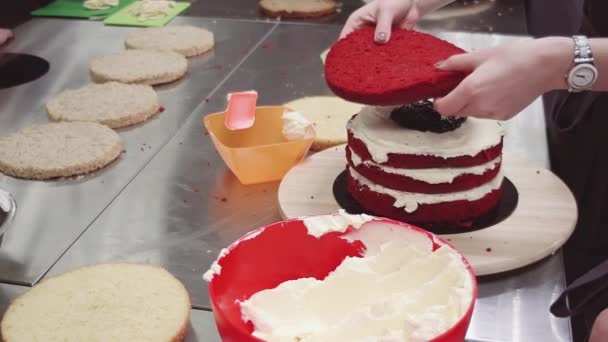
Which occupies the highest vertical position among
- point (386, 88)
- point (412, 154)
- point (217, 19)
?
point (386, 88)

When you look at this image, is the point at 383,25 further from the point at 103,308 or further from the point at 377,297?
the point at 103,308

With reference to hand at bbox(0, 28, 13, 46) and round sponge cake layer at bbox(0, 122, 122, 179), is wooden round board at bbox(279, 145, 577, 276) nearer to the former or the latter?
round sponge cake layer at bbox(0, 122, 122, 179)

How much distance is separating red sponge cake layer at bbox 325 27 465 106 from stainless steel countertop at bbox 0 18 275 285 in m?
0.59

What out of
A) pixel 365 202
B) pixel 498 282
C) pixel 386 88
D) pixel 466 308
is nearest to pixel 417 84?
pixel 386 88

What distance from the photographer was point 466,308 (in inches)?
32.8

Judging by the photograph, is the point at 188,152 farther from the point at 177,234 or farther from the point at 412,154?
the point at 412,154

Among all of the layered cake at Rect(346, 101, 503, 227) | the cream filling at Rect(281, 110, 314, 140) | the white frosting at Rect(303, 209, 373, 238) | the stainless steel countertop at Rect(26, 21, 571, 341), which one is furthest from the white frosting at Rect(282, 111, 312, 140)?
the white frosting at Rect(303, 209, 373, 238)

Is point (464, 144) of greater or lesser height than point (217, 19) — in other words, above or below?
above

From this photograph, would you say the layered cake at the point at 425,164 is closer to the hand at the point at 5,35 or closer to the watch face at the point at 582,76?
the watch face at the point at 582,76

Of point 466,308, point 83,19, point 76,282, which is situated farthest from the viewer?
point 83,19

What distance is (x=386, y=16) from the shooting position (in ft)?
4.87

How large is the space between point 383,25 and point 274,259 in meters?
0.65

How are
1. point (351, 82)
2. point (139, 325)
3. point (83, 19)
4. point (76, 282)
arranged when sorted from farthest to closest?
1. point (83, 19)
2. point (351, 82)
3. point (76, 282)
4. point (139, 325)

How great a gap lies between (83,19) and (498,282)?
205 cm
